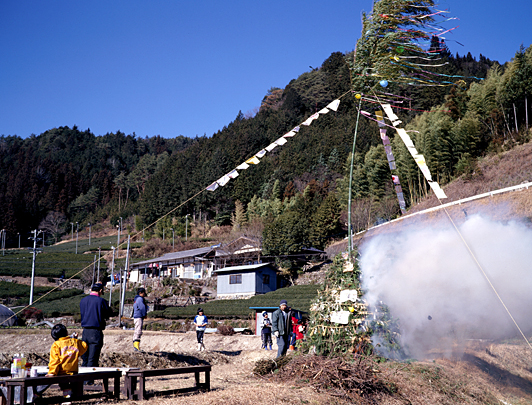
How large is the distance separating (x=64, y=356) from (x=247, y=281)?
117 feet

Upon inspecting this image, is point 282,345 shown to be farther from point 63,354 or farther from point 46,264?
point 46,264

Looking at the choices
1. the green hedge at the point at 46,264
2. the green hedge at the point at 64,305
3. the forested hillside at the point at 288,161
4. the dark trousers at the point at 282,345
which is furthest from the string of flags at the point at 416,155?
the green hedge at the point at 46,264

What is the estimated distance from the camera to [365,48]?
26.8 ft

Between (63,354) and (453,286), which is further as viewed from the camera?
(453,286)

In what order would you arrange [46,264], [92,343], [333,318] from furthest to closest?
[46,264]
[333,318]
[92,343]

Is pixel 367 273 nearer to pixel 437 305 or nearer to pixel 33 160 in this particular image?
pixel 437 305

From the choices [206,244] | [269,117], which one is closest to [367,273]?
[206,244]

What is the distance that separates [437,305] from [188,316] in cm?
2625

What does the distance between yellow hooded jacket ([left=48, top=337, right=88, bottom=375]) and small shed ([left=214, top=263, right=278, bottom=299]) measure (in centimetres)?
3495

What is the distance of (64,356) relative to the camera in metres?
5.46

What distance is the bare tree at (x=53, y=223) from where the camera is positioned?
109 m

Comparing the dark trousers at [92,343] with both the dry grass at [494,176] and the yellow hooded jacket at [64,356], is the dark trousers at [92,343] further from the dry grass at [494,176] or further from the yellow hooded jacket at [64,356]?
the dry grass at [494,176]

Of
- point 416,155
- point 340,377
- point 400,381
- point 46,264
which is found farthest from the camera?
point 46,264

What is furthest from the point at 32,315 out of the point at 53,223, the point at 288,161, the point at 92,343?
the point at 53,223
